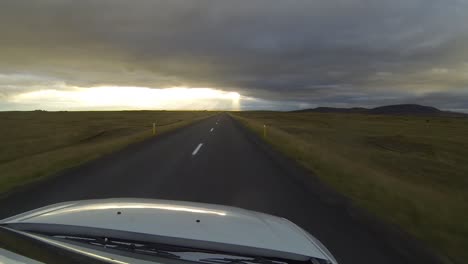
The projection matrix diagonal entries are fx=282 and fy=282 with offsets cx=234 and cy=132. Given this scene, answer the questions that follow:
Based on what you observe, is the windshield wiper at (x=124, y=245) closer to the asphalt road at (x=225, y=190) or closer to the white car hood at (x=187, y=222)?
the white car hood at (x=187, y=222)

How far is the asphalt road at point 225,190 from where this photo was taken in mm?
3996

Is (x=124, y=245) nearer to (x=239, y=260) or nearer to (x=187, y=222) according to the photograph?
(x=187, y=222)

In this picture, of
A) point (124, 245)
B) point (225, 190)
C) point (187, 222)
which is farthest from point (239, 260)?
point (225, 190)

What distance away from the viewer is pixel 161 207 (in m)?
2.99

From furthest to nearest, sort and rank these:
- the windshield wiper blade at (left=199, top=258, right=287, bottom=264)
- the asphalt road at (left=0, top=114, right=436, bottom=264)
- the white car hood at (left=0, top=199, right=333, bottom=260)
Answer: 1. the asphalt road at (left=0, top=114, right=436, bottom=264)
2. the white car hood at (left=0, top=199, right=333, bottom=260)
3. the windshield wiper blade at (left=199, top=258, right=287, bottom=264)

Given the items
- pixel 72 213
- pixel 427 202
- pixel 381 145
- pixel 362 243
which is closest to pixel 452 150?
pixel 381 145

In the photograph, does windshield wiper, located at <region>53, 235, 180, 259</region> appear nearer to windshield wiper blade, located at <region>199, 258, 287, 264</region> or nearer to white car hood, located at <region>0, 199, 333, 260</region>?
white car hood, located at <region>0, 199, 333, 260</region>

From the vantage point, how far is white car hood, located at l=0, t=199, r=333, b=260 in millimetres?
2266

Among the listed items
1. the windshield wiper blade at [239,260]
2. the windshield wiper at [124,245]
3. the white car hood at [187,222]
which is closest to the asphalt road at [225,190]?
the white car hood at [187,222]

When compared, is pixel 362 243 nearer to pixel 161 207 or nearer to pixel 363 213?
pixel 363 213

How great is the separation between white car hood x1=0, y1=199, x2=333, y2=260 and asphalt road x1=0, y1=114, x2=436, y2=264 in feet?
4.51

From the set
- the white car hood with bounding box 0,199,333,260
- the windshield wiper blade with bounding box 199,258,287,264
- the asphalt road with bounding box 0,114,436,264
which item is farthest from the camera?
the asphalt road with bounding box 0,114,436,264

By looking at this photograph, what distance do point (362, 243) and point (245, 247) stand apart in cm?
246

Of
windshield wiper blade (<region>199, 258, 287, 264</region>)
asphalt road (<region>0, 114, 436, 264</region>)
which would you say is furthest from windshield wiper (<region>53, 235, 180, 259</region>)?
asphalt road (<region>0, 114, 436, 264</region>)
